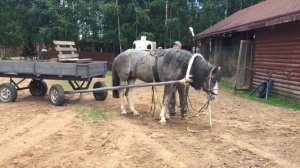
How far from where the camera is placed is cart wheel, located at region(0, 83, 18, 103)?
12055 mm

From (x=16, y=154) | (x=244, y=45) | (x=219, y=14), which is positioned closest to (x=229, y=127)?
(x=16, y=154)

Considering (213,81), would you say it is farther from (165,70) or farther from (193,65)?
(165,70)

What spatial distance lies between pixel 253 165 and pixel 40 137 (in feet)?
12.9

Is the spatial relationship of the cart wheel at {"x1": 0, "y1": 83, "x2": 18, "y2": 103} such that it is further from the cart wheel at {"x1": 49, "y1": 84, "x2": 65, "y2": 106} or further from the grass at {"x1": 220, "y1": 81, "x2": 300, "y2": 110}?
the grass at {"x1": 220, "y1": 81, "x2": 300, "y2": 110}

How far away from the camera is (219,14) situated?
107ft

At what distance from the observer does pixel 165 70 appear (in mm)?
9594

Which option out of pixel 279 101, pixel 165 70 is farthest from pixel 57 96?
pixel 279 101

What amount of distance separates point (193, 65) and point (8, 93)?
6056 millimetres

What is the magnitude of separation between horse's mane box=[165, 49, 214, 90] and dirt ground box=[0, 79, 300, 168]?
3.41ft

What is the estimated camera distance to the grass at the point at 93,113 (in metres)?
9.75

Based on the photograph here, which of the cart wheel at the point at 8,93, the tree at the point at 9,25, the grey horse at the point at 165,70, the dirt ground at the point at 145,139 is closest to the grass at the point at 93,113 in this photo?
the dirt ground at the point at 145,139

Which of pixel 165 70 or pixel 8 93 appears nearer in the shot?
pixel 165 70

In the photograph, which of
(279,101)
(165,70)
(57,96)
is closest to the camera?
(165,70)

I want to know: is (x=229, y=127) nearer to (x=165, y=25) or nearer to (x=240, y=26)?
(x=240, y=26)
